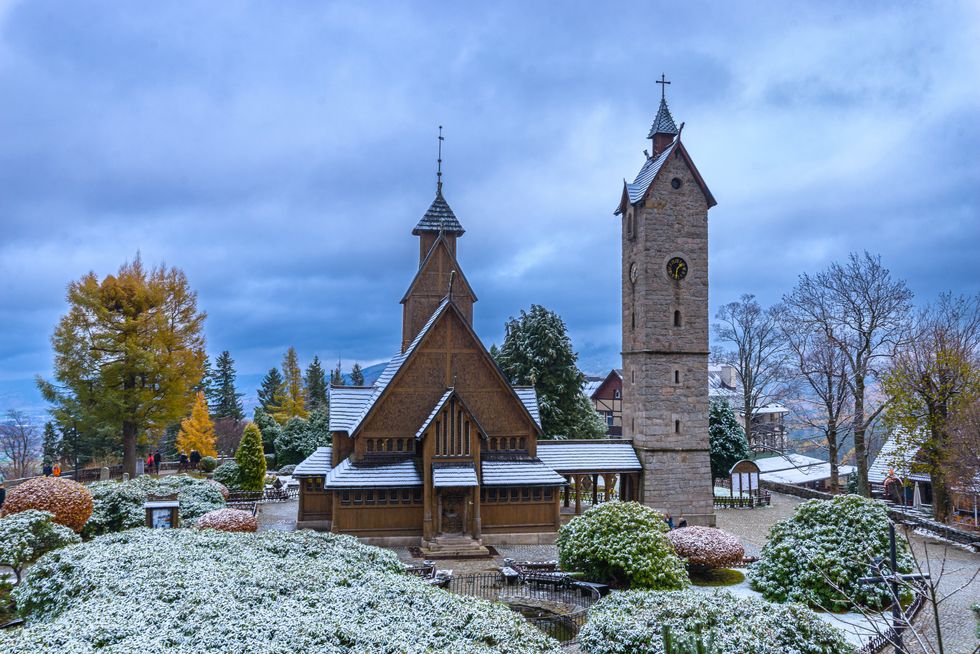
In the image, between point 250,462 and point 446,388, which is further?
point 250,462

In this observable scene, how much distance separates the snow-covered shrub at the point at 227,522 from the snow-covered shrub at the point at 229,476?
14354mm

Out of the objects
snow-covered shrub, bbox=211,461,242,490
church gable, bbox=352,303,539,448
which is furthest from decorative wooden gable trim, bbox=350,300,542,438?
snow-covered shrub, bbox=211,461,242,490

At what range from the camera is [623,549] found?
16781mm

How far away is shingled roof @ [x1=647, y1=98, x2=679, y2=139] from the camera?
28578mm

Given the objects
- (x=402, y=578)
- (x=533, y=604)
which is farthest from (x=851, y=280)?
(x=402, y=578)

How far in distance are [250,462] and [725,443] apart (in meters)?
25.3

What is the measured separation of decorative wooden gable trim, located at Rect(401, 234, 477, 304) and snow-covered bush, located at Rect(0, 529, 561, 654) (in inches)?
669

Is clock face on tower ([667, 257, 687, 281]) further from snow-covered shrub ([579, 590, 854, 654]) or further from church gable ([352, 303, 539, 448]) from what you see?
snow-covered shrub ([579, 590, 854, 654])

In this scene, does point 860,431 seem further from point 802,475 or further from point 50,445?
point 50,445

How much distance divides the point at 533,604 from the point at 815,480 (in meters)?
33.3

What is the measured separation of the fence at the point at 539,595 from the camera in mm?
14648

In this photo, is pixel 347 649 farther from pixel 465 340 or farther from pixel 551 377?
pixel 551 377

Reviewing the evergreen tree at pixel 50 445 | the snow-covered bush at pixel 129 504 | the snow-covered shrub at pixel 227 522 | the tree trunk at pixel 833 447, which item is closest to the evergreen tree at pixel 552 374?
the tree trunk at pixel 833 447

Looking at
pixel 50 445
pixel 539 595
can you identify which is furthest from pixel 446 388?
pixel 50 445
